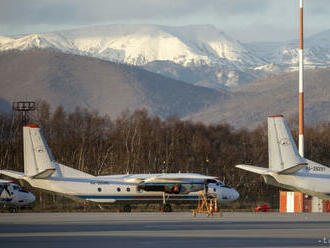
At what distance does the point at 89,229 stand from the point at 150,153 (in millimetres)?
54853

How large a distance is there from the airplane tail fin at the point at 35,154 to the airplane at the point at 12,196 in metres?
2.92

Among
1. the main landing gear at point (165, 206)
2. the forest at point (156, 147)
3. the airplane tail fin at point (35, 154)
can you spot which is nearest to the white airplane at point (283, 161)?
the main landing gear at point (165, 206)

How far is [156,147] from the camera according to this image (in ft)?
298

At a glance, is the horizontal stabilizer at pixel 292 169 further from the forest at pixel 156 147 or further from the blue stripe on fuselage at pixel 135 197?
the forest at pixel 156 147

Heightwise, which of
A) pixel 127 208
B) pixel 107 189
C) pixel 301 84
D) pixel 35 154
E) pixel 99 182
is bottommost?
pixel 127 208

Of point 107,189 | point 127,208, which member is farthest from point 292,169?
point 127,208

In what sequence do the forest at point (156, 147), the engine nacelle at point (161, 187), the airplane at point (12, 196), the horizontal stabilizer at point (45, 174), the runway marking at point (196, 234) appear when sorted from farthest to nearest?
the forest at point (156, 147) → the engine nacelle at point (161, 187) → the airplane at point (12, 196) → the horizontal stabilizer at point (45, 174) → the runway marking at point (196, 234)

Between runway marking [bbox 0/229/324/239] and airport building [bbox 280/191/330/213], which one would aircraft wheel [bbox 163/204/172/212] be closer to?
airport building [bbox 280/191/330/213]

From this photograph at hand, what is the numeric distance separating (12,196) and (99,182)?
254 inches

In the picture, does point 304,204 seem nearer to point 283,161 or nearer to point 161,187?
point 283,161

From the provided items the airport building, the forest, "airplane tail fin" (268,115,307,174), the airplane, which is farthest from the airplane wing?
the forest

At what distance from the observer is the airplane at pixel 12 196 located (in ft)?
176

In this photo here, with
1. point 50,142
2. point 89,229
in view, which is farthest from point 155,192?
point 50,142

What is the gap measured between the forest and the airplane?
21314 millimetres
